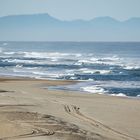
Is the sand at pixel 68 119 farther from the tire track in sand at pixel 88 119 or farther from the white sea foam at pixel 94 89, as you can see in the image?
the white sea foam at pixel 94 89

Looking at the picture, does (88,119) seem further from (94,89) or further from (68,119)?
(94,89)

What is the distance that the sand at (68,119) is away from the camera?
47.4 feet

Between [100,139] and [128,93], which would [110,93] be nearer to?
[128,93]

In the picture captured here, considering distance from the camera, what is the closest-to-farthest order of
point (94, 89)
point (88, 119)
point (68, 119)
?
point (68, 119) → point (88, 119) → point (94, 89)

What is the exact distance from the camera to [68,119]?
58.3 feet

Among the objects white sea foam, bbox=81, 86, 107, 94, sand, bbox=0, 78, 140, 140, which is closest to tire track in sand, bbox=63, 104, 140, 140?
sand, bbox=0, 78, 140, 140

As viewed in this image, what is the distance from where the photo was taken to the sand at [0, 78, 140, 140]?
14461mm

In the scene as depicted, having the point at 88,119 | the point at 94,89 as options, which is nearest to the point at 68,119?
the point at 88,119

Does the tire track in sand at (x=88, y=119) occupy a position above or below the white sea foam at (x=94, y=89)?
below

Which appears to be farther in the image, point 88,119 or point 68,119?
point 88,119

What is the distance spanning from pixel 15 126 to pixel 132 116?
639 cm

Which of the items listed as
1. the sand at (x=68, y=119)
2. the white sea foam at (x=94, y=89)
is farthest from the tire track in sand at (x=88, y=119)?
the white sea foam at (x=94, y=89)

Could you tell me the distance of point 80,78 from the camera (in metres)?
43.8

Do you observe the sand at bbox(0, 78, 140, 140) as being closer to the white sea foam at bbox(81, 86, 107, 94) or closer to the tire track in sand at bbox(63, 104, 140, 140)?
the tire track in sand at bbox(63, 104, 140, 140)
